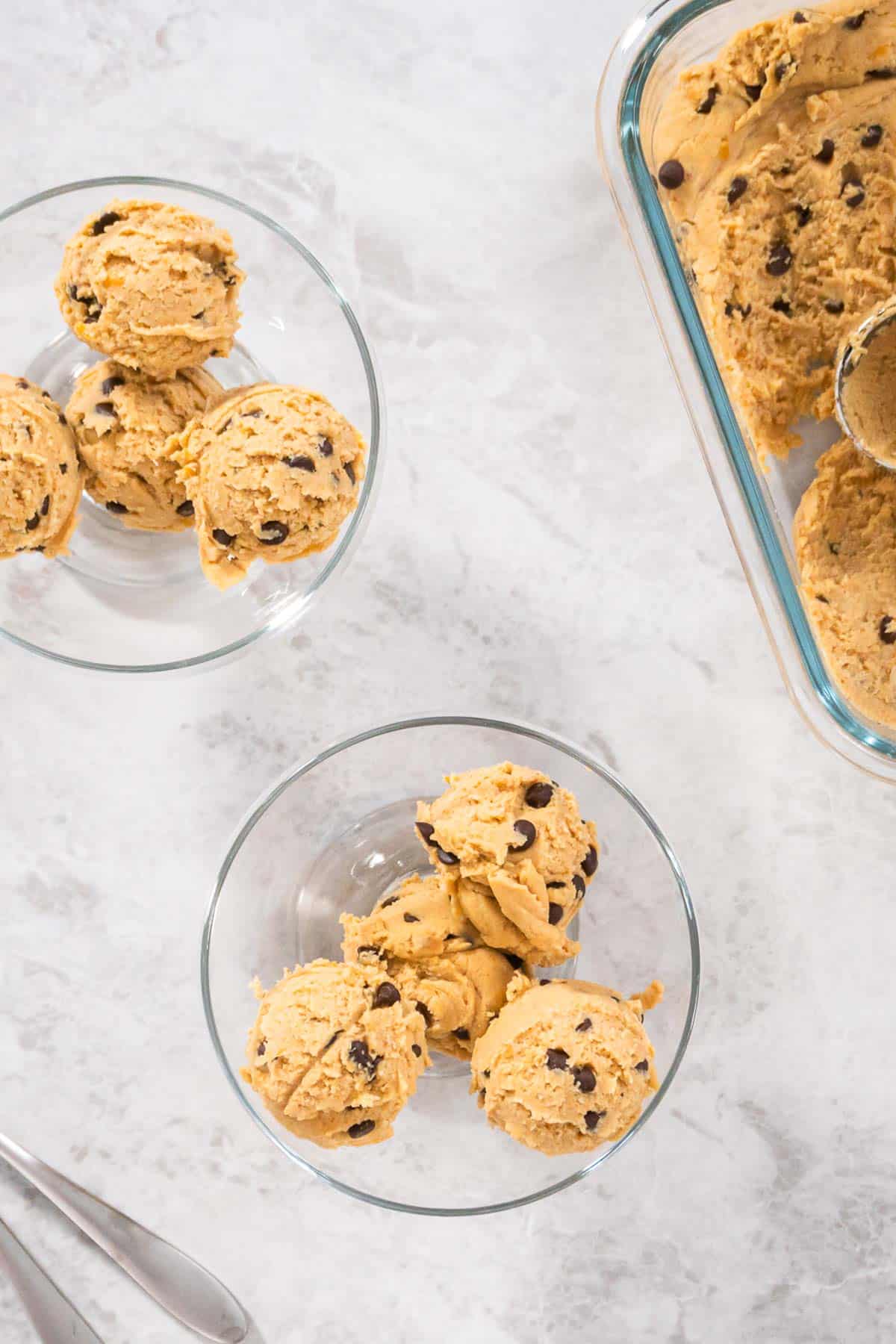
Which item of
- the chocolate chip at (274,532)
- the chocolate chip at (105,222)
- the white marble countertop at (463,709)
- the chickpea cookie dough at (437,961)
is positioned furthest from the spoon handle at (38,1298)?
the chocolate chip at (105,222)

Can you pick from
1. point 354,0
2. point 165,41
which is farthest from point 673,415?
point 165,41

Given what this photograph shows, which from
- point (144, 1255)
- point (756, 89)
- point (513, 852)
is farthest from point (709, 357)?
point (144, 1255)

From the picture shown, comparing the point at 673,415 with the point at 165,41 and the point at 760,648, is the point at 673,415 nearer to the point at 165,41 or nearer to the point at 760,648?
the point at 760,648

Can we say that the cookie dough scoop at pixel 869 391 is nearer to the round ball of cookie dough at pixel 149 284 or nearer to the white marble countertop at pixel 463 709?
the white marble countertop at pixel 463 709

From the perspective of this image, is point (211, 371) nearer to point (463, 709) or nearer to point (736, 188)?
point (463, 709)

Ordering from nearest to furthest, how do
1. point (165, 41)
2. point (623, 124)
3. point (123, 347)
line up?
1. point (123, 347)
2. point (623, 124)
3. point (165, 41)

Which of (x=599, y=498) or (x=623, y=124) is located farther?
(x=599, y=498)
